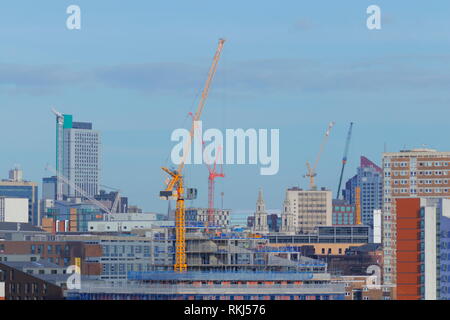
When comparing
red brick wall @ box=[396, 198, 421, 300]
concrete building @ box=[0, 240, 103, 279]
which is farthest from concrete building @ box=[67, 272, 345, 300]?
concrete building @ box=[0, 240, 103, 279]

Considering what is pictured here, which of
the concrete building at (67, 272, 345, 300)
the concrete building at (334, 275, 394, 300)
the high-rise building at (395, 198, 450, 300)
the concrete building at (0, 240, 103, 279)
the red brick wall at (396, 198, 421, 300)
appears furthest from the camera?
the concrete building at (0, 240, 103, 279)

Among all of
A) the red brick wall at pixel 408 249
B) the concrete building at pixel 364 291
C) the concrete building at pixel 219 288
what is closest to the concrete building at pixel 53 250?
the concrete building at pixel 364 291

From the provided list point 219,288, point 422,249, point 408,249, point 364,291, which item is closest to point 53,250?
point 364,291

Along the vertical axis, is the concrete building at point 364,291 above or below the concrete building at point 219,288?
below

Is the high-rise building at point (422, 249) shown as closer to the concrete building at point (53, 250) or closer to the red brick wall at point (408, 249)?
the red brick wall at point (408, 249)

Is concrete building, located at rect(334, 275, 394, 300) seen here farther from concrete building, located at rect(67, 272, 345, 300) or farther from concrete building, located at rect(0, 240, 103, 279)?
concrete building, located at rect(67, 272, 345, 300)

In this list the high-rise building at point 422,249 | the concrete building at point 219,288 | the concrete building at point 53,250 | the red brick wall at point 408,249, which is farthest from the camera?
the concrete building at point 53,250

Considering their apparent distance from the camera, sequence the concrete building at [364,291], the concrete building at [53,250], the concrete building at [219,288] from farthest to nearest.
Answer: the concrete building at [53,250] < the concrete building at [364,291] < the concrete building at [219,288]

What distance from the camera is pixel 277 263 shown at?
10156 cm

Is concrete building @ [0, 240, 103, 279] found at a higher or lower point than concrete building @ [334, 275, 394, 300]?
higher

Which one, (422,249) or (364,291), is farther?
(364,291)

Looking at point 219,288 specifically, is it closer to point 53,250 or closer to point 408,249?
point 408,249
